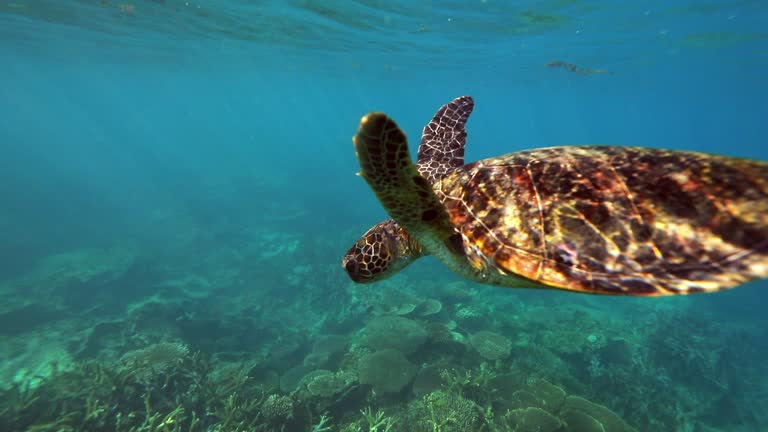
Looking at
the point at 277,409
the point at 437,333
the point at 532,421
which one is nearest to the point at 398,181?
the point at 532,421

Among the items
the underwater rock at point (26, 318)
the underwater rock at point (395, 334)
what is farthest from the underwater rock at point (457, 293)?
the underwater rock at point (26, 318)

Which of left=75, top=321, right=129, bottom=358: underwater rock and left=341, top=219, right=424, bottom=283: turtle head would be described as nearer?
left=341, top=219, right=424, bottom=283: turtle head

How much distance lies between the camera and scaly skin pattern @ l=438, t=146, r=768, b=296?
2027mm

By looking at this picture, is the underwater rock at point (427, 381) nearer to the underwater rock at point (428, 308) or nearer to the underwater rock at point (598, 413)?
the underwater rock at point (598, 413)

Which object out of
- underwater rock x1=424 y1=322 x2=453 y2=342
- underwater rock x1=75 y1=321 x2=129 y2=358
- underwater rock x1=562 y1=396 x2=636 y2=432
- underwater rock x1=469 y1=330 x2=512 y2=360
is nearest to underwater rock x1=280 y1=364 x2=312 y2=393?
underwater rock x1=424 y1=322 x2=453 y2=342

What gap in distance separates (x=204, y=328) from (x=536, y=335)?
9700 mm

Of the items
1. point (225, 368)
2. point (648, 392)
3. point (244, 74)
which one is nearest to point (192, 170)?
point (244, 74)

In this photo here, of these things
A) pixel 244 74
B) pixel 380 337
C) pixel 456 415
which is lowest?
pixel 380 337

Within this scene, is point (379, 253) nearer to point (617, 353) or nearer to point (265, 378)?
point (265, 378)

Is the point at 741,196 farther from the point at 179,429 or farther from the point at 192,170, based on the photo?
the point at 192,170

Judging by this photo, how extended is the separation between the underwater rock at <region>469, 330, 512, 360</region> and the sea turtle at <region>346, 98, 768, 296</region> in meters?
5.86

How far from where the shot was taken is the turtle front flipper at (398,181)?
5.82 ft

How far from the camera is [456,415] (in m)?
5.75

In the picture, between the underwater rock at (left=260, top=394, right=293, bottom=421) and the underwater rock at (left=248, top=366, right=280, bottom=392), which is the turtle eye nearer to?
the underwater rock at (left=260, top=394, right=293, bottom=421)
